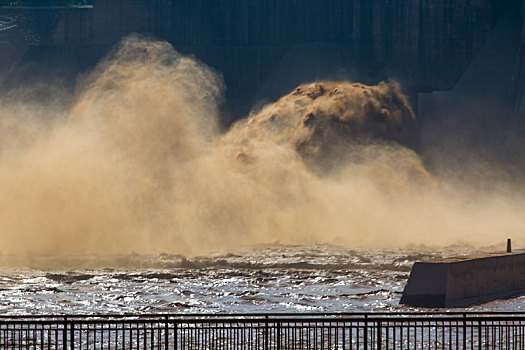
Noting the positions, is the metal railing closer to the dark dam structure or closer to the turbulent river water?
the turbulent river water

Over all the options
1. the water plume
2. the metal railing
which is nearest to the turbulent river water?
the metal railing

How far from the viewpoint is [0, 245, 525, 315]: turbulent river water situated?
2672cm

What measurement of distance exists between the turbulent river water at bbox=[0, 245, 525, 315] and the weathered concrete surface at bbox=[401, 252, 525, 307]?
2.05 ft

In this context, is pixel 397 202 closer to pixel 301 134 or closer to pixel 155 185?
pixel 301 134

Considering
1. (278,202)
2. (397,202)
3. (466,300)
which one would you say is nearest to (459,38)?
(397,202)

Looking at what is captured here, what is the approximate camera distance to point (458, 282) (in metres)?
26.6

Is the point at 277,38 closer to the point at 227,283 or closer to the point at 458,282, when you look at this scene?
the point at 227,283

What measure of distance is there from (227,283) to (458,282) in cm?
875

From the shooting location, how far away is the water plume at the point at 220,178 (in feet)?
152

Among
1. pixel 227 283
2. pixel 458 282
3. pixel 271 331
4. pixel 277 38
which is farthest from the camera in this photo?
pixel 277 38

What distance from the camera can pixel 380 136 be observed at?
59.8 m

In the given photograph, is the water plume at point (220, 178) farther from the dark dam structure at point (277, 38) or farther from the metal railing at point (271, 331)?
the metal railing at point (271, 331)

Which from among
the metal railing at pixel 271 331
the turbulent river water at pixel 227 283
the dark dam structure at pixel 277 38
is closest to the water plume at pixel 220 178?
the turbulent river water at pixel 227 283

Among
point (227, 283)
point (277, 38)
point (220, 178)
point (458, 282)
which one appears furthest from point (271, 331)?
point (277, 38)
